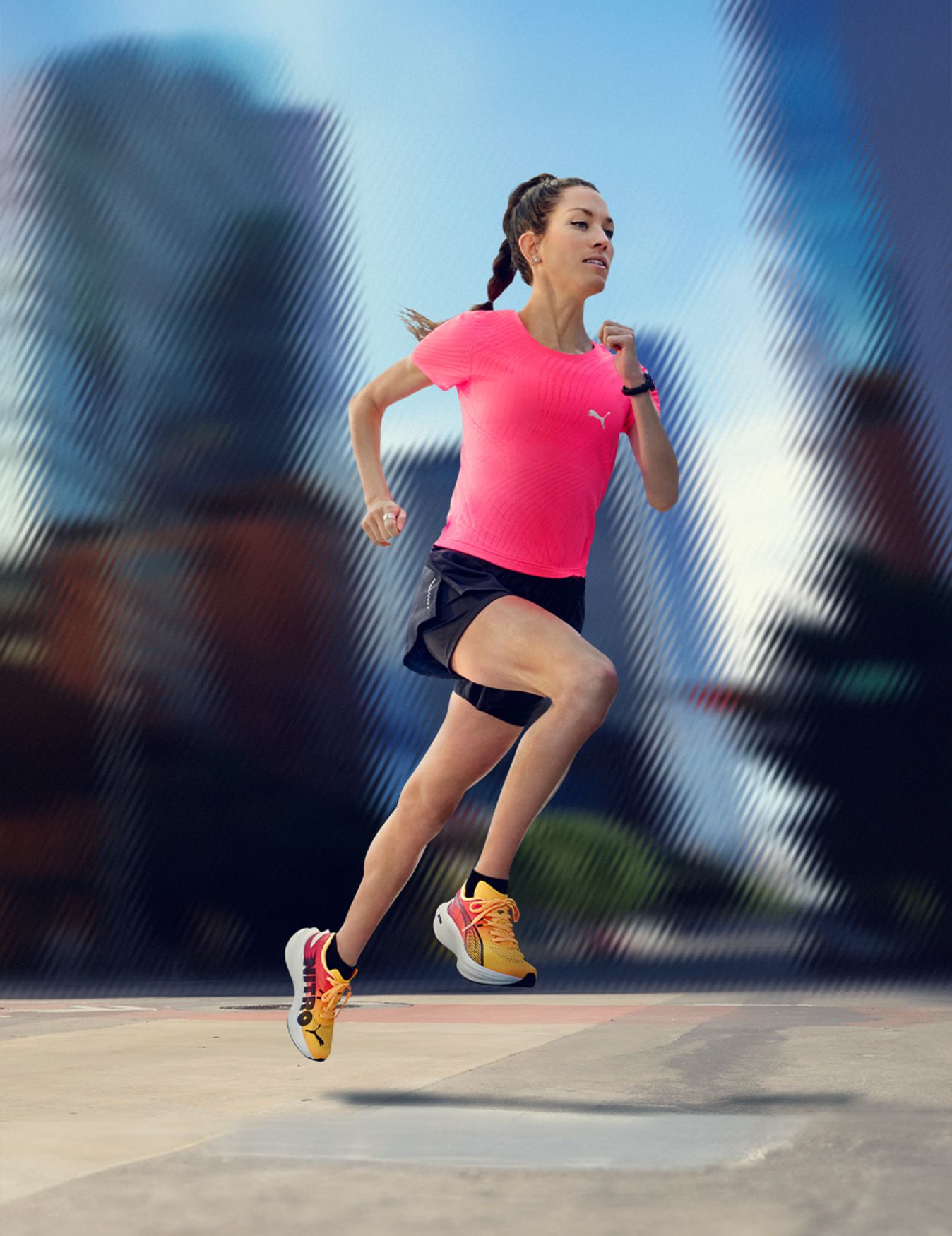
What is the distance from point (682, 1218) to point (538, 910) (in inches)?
290

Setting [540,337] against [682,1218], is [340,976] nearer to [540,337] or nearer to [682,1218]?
[682,1218]

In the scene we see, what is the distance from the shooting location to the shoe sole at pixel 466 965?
2578 mm

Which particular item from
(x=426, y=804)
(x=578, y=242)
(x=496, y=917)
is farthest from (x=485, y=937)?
(x=578, y=242)

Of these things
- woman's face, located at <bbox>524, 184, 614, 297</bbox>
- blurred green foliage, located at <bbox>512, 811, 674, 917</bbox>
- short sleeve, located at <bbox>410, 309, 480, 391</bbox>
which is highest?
woman's face, located at <bbox>524, 184, 614, 297</bbox>

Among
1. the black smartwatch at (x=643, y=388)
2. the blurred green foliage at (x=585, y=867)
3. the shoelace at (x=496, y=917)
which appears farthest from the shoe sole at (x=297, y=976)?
the blurred green foliage at (x=585, y=867)

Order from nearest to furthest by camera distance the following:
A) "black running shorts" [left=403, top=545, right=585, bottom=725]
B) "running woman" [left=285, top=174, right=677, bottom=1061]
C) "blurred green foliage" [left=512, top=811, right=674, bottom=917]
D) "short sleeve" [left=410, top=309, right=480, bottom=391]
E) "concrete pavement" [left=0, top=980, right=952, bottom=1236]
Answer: "concrete pavement" [left=0, top=980, right=952, bottom=1236] < "running woman" [left=285, top=174, right=677, bottom=1061] < "black running shorts" [left=403, top=545, right=585, bottom=725] < "short sleeve" [left=410, top=309, right=480, bottom=391] < "blurred green foliage" [left=512, top=811, right=674, bottom=917]

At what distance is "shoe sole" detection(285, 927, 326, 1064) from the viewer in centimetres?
297

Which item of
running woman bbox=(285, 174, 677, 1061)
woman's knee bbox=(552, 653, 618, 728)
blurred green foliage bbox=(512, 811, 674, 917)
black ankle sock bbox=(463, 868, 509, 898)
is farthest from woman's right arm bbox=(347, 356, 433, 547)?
blurred green foliage bbox=(512, 811, 674, 917)

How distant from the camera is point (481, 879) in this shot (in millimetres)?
2764

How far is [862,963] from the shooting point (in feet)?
30.0

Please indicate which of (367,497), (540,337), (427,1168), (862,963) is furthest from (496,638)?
(862,963)

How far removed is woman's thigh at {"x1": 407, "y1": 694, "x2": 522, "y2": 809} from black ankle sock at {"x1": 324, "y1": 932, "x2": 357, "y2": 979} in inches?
16.4

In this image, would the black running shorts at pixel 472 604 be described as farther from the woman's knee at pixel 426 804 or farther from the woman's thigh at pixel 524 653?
the woman's knee at pixel 426 804

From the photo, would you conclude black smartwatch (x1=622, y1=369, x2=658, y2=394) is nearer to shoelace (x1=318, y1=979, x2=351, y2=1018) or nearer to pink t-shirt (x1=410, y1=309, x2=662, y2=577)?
pink t-shirt (x1=410, y1=309, x2=662, y2=577)
